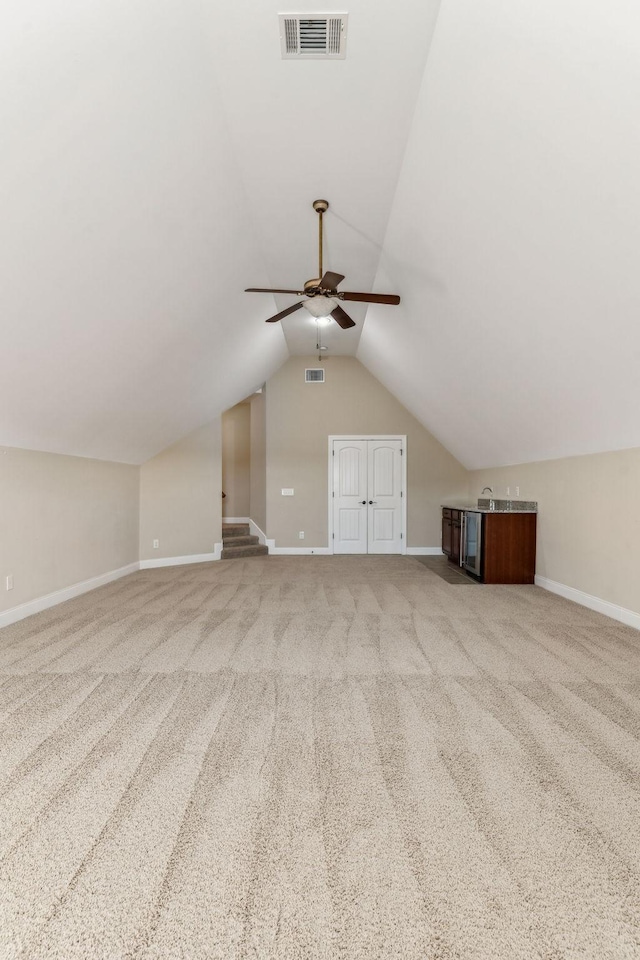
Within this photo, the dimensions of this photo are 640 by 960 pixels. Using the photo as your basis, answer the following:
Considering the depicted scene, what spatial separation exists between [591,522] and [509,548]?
1.27 m

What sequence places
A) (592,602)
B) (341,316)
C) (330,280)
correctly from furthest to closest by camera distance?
1. (592,602)
2. (341,316)
3. (330,280)

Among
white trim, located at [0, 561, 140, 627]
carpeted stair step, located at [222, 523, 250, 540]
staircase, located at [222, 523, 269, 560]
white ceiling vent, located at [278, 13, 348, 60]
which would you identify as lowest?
white trim, located at [0, 561, 140, 627]

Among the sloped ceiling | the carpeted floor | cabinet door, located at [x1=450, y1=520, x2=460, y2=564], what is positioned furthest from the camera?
cabinet door, located at [x1=450, y1=520, x2=460, y2=564]

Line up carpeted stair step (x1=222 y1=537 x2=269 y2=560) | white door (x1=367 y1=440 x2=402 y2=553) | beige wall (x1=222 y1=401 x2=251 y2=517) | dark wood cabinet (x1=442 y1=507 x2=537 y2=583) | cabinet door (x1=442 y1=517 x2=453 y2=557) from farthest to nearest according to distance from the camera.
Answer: beige wall (x1=222 y1=401 x2=251 y2=517) → white door (x1=367 y1=440 x2=402 y2=553) → carpeted stair step (x1=222 y1=537 x2=269 y2=560) → cabinet door (x1=442 y1=517 x2=453 y2=557) → dark wood cabinet (x1=442 y1=507 x2=537 y2=583)

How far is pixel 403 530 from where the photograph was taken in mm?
8312

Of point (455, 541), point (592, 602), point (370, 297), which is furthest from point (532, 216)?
point (455, 541)

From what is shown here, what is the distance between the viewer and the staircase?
783cm

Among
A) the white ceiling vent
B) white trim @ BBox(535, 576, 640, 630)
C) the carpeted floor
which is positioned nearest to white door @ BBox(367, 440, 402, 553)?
white trim @ BBox(535, 576, 640, 630)

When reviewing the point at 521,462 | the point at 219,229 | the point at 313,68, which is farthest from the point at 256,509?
the point at 313,68

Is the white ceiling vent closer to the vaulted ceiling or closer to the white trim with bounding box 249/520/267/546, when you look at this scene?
the vaulted ceiling

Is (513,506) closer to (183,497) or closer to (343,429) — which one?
(343,429)

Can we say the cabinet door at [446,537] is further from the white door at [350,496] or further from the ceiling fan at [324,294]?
the ceiling fan at [324,294]

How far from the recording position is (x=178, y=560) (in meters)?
7.31

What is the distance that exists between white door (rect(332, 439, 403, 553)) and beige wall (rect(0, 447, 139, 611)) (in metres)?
3.61
